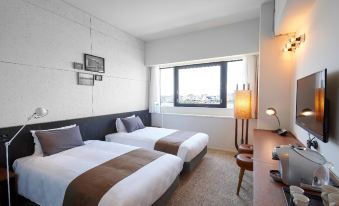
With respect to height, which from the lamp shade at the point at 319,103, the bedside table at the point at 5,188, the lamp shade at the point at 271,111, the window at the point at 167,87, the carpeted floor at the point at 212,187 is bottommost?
the carpeted floor at the point at 212,187

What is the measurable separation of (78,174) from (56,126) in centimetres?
135

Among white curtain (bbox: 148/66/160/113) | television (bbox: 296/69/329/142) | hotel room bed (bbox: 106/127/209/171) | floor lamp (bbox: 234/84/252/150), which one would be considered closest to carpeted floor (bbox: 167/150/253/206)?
hotel room bed (bbox: 106/127/209/171)

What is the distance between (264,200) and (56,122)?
2.95 meters

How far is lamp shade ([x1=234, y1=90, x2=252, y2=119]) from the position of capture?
11.0ft

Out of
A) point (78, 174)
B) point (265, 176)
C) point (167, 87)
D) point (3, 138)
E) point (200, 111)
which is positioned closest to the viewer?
point (265, 176)

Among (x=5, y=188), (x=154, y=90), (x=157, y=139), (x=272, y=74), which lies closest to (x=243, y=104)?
(x=272, y=74)

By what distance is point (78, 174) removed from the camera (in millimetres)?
1744

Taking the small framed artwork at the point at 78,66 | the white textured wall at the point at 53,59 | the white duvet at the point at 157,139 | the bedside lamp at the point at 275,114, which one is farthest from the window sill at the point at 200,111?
the small framed artwork at the point at 78,66

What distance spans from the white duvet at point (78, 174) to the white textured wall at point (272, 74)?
1980 mm

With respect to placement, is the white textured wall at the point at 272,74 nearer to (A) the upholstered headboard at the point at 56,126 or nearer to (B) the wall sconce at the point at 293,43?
(B) the wall sconce at the point at 293,43

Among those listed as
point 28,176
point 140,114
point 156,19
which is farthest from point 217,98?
point 28,176

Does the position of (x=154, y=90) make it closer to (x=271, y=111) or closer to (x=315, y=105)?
(x=271, y=111)

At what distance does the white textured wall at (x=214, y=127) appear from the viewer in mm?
3957

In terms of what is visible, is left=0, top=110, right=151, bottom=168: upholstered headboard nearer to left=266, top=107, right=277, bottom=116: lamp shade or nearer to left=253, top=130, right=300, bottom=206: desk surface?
left=253, top=130, right=300, bottom=206: desk surface
